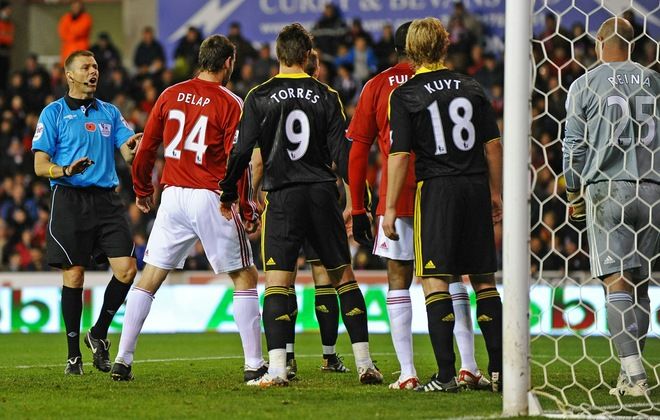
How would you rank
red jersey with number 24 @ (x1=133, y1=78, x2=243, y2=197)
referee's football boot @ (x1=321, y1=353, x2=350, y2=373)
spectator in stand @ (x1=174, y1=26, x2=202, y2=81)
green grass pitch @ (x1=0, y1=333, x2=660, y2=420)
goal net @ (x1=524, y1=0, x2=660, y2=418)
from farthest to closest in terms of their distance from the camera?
spectator in stand @ (x1=174, y1=26, x2=202, y2=81)
referee's football boot @ (x1=321, y1=353, x2=350, y2=373)
red jersey with number 24 @ (x1=133, y1=78, x2=243, y2=197)
goal net @ (x1=524, y1=0, x2=660, y2=418)
green grass pitch @ (x1=0, y1=333, x2=660, y2=420)

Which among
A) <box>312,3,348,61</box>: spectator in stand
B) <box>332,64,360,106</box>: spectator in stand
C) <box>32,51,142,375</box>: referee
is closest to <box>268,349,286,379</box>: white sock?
<box>32,51,142,375</box>: referee

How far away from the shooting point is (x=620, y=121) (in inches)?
280

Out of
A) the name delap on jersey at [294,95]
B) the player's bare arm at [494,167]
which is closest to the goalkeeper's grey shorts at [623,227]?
the player's bare arm at [494,167]

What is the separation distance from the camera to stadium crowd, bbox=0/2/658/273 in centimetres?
1636

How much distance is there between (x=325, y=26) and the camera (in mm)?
19141

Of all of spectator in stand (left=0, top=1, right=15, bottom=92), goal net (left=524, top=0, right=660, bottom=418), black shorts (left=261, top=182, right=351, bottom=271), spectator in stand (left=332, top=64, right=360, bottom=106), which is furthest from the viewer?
spectator in stand (left=0, top=1, right=15, bottom=92)

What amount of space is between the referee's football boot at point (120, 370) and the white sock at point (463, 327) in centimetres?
217

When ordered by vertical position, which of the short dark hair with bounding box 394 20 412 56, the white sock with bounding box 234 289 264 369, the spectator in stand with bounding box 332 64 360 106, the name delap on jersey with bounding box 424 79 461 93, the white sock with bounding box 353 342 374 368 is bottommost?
the white sock with bounding box 353 342 374 368

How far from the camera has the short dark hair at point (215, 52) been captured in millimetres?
7578

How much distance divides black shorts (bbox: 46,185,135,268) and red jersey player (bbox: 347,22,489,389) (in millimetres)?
2135

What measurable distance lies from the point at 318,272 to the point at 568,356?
307 centimetres

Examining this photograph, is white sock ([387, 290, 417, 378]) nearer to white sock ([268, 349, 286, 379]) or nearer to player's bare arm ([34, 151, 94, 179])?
white sock ([268, 349, 286, 379])

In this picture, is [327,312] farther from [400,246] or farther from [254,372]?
[400,246]

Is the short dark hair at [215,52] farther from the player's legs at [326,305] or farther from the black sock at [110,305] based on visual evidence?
the black sock at [110,305]
